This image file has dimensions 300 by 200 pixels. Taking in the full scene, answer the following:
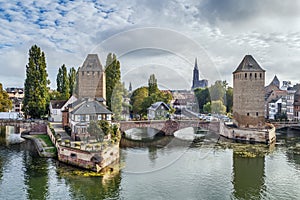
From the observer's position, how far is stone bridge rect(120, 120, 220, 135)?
4234cm

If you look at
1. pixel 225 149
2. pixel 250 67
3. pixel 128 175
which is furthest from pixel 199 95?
pixel 128 175

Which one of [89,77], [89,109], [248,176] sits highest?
[89,77]

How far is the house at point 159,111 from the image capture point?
51.1 m

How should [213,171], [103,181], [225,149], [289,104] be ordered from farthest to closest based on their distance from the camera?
[289,104] < [225,149] < [213,171] < [103,181]

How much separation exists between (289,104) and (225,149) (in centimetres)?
3028

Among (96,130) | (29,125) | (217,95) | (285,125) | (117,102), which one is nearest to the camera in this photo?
(96,130)

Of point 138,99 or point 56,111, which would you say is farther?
point 138,99

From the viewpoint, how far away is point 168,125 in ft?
148

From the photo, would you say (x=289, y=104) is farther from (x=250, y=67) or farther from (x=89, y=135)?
(x=89, y=135)

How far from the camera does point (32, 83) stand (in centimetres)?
4391

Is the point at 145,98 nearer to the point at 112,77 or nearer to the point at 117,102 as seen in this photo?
the point at 112,77

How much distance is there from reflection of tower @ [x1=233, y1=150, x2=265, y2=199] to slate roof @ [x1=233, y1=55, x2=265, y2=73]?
1586cm

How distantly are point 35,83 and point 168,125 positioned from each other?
808 inches

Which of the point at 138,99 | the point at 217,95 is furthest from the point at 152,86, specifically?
the point at 217,95
